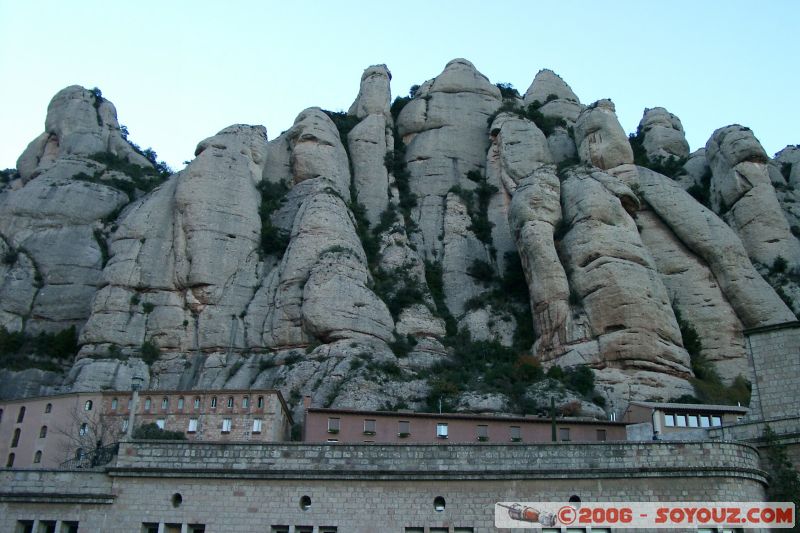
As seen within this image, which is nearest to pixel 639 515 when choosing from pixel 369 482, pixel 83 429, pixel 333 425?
pixel 369 482

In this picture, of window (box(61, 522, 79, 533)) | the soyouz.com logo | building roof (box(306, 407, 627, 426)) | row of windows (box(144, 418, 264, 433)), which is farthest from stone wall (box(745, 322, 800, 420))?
row of windows (box(144, 418, 264, 433))

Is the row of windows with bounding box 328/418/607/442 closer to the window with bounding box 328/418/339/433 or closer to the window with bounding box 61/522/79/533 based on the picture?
the window with bounding box 328/418/339/433

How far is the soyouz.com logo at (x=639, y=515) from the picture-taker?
26.4m

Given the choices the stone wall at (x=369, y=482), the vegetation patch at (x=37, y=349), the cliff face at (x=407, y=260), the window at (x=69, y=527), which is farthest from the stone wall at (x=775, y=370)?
the vegetation patch at (x=37, y=349)

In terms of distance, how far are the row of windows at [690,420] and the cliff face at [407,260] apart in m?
5.61

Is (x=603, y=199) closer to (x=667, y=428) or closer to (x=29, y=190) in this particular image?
(x=667, y=428)

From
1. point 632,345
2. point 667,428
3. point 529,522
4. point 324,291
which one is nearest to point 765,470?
point 529,522

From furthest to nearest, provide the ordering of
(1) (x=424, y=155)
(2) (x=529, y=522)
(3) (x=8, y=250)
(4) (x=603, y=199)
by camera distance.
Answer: (1) (x=424, y=155)
(3) (x=8, y=250)
(4) (x=603, y=199)
(2) (x=529, y=522)

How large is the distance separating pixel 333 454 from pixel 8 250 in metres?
53.8

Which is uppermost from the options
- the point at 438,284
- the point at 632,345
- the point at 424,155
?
the point at 424,155

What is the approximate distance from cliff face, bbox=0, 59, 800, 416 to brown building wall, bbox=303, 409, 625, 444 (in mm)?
3508

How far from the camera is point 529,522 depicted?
26.8m

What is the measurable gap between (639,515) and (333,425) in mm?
24460

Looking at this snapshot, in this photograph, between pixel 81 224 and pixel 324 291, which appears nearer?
pixel 324 291
